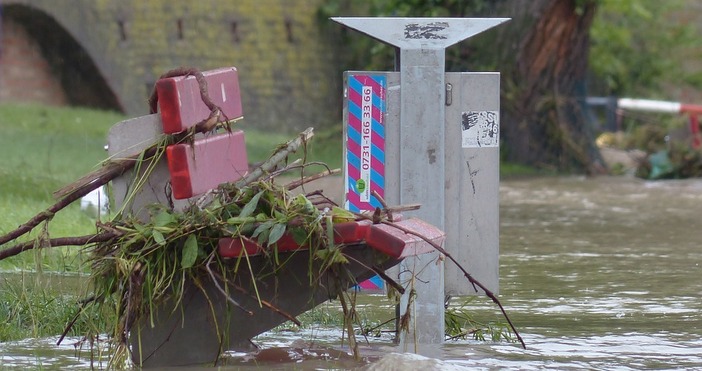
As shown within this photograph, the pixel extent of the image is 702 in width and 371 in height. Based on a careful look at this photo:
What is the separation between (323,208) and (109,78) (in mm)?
15808

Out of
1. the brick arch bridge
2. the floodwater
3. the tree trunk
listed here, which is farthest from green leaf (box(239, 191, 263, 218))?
the brick arch bridge

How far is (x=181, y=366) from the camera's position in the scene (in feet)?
18.3

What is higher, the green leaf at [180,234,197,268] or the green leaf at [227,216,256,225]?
the green leaf at [227,216,256,225]

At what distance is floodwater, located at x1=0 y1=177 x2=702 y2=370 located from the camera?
5.77 metres

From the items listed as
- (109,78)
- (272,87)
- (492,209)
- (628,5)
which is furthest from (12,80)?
(492,209)

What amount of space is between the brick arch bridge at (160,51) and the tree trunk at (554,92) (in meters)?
5.02

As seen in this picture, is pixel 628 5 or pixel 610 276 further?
pixel 628 5

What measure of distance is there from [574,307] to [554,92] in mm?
10792

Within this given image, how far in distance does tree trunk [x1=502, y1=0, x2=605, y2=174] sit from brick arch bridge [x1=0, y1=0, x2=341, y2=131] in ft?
16.5

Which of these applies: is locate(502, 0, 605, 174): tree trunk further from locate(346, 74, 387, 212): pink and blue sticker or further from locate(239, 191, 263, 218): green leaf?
locate(239, 191, 263, 218): green leaf

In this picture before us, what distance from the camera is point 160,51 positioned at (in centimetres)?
2095

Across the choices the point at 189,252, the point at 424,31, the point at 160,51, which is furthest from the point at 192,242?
the point at 160,51

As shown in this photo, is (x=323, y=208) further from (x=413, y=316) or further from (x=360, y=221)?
(x=413, y=316)

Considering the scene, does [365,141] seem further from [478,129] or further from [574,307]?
[574,307]
